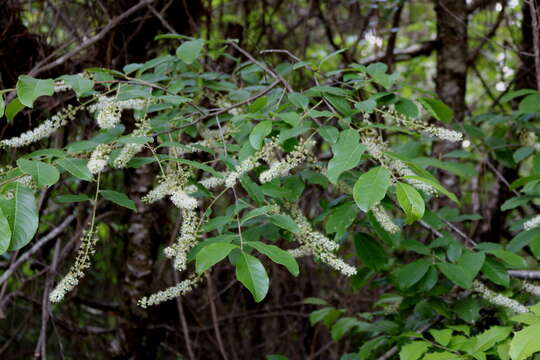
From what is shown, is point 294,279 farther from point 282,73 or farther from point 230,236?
point 230,236

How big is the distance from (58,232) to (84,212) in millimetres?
176

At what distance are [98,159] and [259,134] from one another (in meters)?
0.41

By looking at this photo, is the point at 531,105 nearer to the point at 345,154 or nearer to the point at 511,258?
the point at 511,258

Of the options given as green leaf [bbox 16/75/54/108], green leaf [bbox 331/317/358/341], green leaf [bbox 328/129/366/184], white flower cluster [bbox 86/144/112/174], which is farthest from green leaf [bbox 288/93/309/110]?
green leaf [bbox 331/317/358/341]

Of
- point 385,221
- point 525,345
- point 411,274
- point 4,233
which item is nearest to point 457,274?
point 411,274

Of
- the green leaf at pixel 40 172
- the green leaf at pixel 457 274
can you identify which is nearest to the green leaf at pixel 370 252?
the green leaf at pixel 457 274

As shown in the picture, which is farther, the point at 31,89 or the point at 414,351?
the point at 414,351

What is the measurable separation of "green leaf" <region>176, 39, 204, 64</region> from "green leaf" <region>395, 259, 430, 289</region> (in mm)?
996

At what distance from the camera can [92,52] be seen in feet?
8.43

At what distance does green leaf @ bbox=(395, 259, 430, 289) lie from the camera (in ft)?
5.74

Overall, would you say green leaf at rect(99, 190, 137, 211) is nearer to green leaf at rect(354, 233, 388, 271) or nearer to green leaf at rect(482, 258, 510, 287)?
green leaf at rect(354, 233, 388, 271)

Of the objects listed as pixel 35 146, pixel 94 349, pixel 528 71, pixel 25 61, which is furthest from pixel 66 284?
pixel 528 71

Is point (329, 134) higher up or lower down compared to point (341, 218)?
higher up

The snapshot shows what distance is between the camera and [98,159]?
1.26 meters
